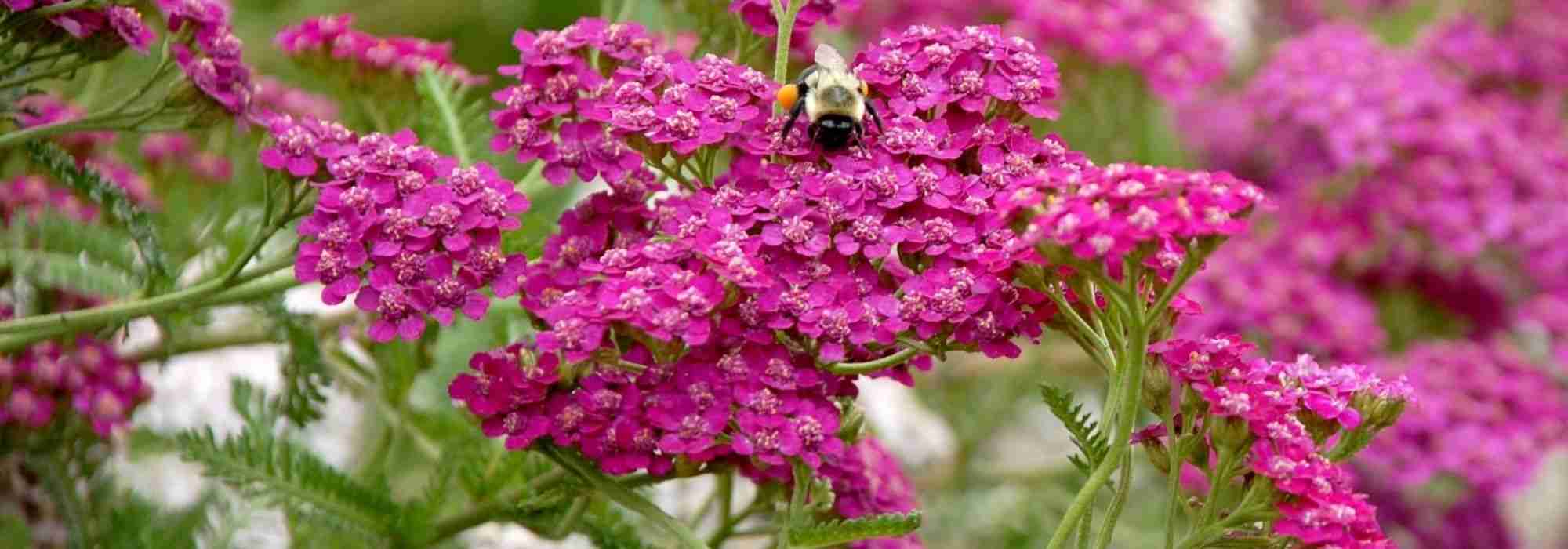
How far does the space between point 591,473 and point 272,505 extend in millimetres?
488

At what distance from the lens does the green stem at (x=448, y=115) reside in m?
1.83

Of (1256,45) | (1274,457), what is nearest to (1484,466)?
(1274,457)

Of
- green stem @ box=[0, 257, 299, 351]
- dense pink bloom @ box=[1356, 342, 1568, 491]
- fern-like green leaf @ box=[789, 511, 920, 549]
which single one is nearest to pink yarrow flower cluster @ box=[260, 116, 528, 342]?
green stem @ box=[0, 257, 299, 351]

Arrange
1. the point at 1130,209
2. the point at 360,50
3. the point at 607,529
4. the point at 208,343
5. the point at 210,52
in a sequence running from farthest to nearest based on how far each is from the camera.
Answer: the point at 208,343
the point at 360,50
the point at 607,529
the point at 210,52
the point at 1130,209

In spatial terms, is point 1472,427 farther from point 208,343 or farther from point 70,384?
point 70,384

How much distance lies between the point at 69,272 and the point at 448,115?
1.55 feet

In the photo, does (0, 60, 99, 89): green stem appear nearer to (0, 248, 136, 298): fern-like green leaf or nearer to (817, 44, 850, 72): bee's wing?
(0, 248, 136, 298): fern-like green leaf

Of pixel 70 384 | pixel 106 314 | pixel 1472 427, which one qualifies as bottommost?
pixel 70 384

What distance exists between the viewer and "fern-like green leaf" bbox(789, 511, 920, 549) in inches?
54.2

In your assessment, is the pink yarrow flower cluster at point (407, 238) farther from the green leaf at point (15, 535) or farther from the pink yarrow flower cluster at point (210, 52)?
the green leaf at point (15, 535)

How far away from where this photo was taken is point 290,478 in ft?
5.63

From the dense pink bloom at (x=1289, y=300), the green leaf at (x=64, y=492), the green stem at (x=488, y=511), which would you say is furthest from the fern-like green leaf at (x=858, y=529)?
the dense pink bloom at (x=1289, y=300)

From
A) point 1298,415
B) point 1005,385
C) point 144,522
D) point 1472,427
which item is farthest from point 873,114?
point 1005,385

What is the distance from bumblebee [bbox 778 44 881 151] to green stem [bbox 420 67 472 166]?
0.49 m
